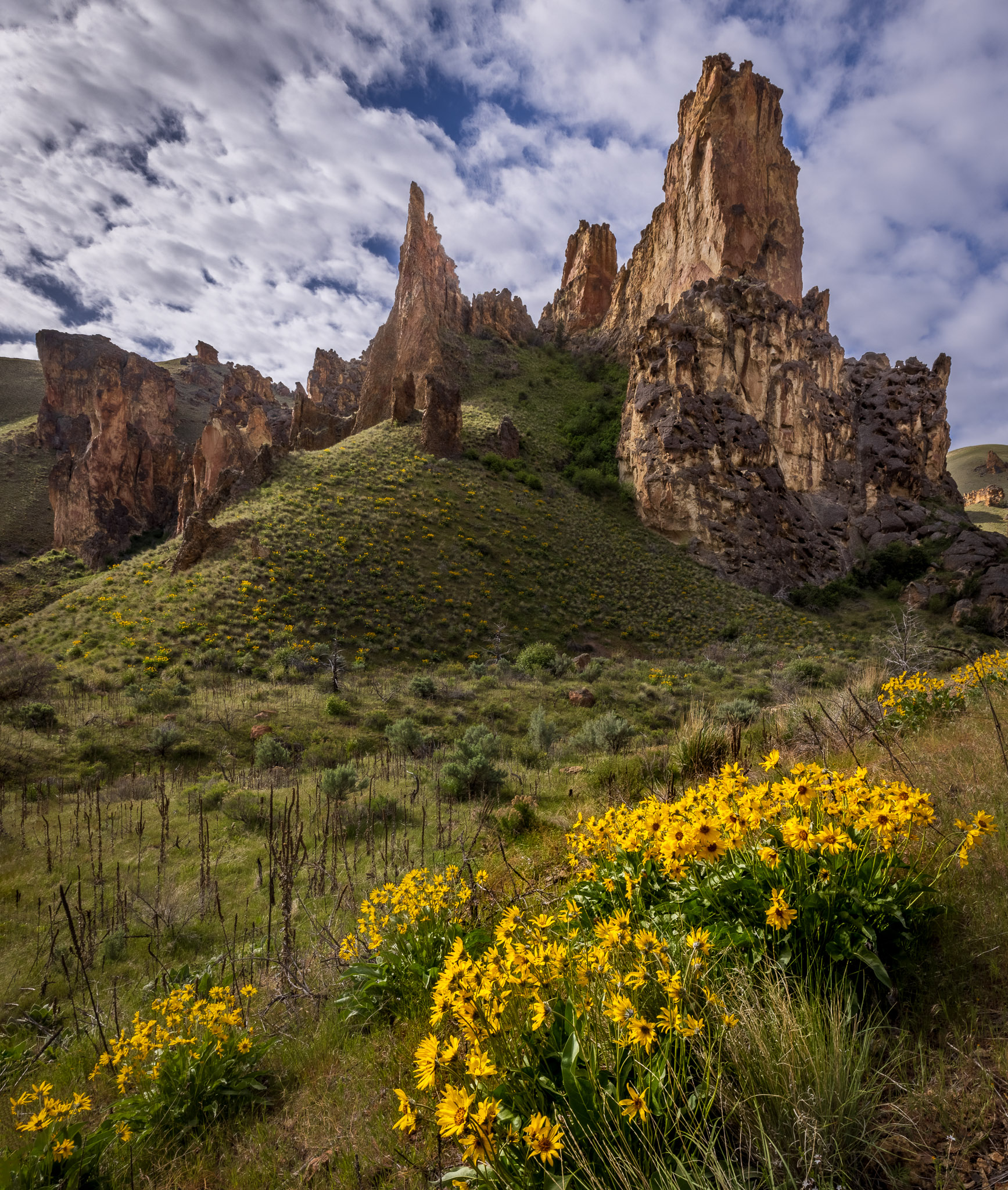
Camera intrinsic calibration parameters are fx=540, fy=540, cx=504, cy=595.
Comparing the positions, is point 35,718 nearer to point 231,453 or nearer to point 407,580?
point 407,580

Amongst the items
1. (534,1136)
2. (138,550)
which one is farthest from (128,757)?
(138,550)

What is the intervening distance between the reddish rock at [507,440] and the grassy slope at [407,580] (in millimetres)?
956

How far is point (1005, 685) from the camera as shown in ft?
17.9

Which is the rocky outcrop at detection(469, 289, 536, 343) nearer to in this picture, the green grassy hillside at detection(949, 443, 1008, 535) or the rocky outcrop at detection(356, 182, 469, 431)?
the rocky outcrop at detection(356, 182, 469, 431)

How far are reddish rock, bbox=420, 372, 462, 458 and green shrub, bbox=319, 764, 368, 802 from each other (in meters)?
27.1

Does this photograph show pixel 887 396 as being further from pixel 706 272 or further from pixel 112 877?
pixel 112 877

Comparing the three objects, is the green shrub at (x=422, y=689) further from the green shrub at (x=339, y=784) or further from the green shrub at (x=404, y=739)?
the green shrub at (x=339, y=784)

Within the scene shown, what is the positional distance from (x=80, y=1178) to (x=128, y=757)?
28.4ft

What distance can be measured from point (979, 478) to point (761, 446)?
101 metres

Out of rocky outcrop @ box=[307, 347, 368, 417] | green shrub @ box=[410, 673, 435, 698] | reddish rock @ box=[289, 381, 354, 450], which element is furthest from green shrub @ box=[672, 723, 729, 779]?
rocky outcrop @ box=[307, 347, 368, 417]

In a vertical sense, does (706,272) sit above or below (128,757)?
above

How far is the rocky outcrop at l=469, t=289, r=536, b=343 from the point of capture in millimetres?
57719

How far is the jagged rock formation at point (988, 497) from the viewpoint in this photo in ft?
289

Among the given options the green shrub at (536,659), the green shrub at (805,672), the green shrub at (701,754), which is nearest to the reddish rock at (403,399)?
the green shrub at (536,659)
